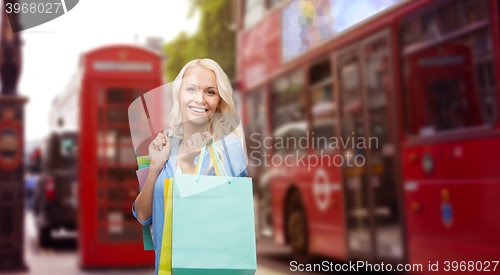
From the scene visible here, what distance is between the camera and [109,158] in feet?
20.0

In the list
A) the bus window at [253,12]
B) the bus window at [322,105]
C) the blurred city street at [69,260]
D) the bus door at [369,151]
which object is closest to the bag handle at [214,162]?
the bus door at [369,151]

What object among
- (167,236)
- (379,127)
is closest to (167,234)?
(167,236)

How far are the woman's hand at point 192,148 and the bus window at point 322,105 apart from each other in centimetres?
385

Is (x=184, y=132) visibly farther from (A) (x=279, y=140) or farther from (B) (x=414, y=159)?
(A) (x=279, y=140)

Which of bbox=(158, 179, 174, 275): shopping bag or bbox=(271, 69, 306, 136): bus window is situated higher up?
bbox=(271, 69, 306, 136): bus window

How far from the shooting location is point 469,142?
3770 millimetres

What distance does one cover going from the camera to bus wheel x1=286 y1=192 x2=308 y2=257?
250 inches

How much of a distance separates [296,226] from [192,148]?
16.1ft

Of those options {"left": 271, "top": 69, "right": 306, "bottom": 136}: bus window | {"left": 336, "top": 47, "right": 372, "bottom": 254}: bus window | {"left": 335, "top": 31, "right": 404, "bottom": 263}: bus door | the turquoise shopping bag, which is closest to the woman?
the turquoise shopping bag

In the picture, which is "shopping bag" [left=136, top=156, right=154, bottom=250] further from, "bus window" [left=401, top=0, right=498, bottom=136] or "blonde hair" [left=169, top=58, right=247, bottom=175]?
"bus window" [left=401, top=0, right=498, bottom=136]

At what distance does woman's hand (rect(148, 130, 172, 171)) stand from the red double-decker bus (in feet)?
8.30

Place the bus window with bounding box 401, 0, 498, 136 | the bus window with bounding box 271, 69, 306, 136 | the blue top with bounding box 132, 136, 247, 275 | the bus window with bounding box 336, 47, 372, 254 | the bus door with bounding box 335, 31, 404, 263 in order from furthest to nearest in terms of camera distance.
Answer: the bus window with bounding box 271, 69, 306, 136
the bus window with bounding box 336, 47, 372, 254
the bus door with bounding box 335, 31, 404, 263
the bus window with bounding box 401, 0, 498, 136
the blue top with bounding box 132, 136, 247, 275

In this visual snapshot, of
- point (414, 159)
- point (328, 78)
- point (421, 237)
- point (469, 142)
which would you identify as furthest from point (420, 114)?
point (328, 78)

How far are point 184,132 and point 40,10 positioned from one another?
2947 mm
